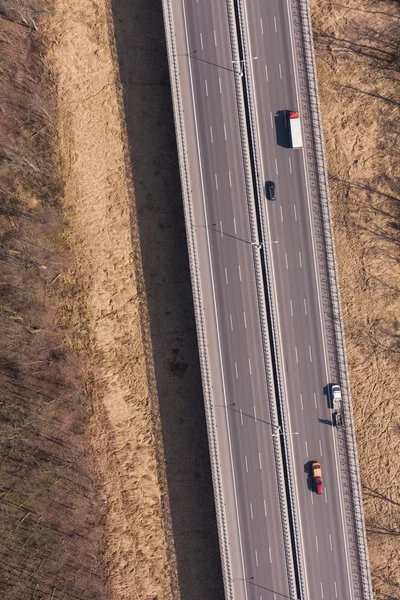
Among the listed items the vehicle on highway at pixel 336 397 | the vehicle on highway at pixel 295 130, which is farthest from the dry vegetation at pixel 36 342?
the vehicle on highway at pixel 336 397

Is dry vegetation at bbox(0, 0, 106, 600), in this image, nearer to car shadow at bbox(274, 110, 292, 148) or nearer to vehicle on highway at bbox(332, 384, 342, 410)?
car shadow at bbox(274, 110, 292, 148)

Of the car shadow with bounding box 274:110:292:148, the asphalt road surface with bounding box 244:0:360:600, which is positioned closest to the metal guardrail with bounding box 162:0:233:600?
the asphalt road surface with bounding box 244:0:360:600

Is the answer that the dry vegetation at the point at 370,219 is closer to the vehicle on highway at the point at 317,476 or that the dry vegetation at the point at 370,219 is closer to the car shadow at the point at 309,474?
the vehicle on highway at the point at 317,476

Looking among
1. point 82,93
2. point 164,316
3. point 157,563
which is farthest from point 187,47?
point 157,563

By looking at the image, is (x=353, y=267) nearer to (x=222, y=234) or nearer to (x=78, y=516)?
(x=222, y=234)

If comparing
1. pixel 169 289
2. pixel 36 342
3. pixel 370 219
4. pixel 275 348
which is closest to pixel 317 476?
pixel 275 348

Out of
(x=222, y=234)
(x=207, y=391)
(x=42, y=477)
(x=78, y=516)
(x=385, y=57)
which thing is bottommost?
(x=78, y=516)

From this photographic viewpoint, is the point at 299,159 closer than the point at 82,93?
Yes
